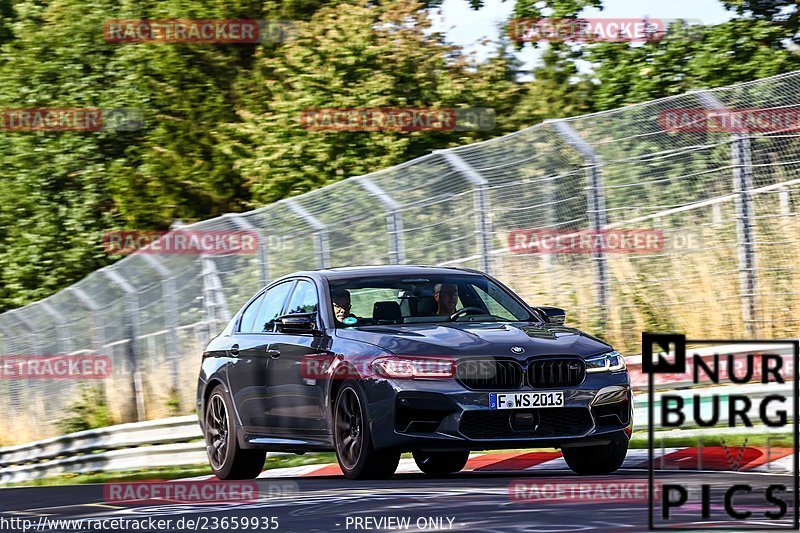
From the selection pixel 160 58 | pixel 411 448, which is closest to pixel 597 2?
pixel 160 58

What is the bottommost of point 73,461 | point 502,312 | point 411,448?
point 73,461

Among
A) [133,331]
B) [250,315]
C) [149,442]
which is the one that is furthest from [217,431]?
[133,331]

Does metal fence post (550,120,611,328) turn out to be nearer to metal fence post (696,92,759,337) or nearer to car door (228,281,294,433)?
metal fence post (696,92,759,337)

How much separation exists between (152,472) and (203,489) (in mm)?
6056

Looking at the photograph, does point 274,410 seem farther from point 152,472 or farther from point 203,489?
point 152,472

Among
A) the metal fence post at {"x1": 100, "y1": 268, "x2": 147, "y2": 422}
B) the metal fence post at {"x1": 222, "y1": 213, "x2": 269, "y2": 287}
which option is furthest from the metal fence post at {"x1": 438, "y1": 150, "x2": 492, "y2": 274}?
the metal fence post at {"x1": 100, "y1": 268, "x2": 147, "y2": 422}

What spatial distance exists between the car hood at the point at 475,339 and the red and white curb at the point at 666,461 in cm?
123

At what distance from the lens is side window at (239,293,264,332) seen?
40.8 ft

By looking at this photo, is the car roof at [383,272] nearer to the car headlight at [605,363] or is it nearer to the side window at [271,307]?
the side window at [271,307]

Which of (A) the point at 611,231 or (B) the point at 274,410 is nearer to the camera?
(B) the point at 274,410

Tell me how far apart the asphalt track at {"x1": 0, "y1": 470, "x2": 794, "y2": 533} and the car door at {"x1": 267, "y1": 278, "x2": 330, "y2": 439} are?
0.42 m

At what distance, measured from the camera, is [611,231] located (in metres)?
15.7

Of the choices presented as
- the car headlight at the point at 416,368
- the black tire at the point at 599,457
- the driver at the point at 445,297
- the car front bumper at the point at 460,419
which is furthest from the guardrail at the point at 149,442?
the car headlight at the point at 416,368

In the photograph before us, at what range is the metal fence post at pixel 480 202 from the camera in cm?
1617
